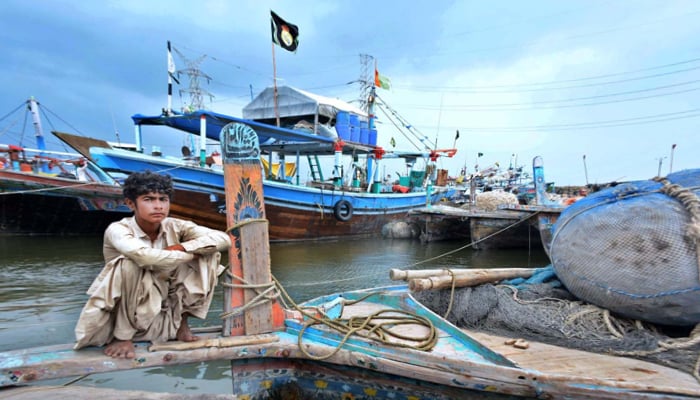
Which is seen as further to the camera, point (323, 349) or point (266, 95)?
point (266, 95)

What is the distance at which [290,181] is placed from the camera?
45.7 ft

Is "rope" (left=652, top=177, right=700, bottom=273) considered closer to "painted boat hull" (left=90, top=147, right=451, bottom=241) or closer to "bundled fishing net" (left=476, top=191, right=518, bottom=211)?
"painted boat hull" (left=90, top=147, right=451, bottom=241)

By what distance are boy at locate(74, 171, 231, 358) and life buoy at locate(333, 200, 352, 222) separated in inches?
444

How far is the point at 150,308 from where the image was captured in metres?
2.07

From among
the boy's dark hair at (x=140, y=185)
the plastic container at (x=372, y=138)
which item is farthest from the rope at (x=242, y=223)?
the plastic container at (x=372, y=138)

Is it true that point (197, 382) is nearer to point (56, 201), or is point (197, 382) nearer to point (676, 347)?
point (676, 347)

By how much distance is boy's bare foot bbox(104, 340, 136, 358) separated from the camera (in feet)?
6.70

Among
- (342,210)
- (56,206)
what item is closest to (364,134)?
(342,210)

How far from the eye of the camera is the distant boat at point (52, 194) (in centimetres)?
1167

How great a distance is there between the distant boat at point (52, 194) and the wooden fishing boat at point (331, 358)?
11.6 metres

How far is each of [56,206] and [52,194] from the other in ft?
5.34

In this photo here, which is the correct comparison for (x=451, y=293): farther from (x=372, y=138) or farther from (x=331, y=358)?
(x=372, y=138)

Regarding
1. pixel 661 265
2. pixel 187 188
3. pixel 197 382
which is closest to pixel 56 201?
pixel 187 188

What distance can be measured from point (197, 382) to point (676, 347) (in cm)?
385
